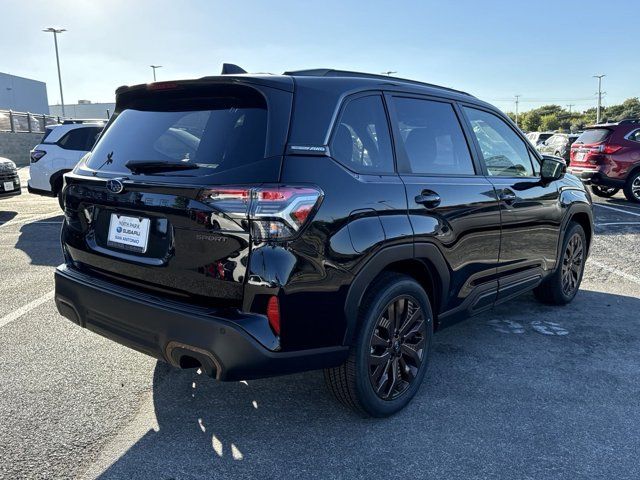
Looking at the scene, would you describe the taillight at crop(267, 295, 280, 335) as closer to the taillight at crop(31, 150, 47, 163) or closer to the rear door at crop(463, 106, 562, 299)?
the rear door at crop(463, 106, 562, 299)

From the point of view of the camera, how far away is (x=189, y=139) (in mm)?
2564

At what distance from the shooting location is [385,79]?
3.09 metres

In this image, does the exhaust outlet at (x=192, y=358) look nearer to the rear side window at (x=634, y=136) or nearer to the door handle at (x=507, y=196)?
the door handle at (x=507, y=196)

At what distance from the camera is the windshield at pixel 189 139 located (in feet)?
7.77

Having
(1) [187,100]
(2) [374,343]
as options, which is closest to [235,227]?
(1) [187,100]

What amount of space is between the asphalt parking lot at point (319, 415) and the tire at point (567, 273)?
19.5 inches

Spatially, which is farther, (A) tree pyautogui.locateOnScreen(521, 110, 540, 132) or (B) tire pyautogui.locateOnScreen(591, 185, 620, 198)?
(A) tree pyautogui.locateOnScreen(521, 110, 540, 132)

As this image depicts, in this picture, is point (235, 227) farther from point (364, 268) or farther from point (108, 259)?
point (108, 259)

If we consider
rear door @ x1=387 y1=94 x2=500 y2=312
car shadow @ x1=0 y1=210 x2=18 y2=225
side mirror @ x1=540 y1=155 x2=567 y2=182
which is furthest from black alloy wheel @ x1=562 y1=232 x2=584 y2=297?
car shadow @ x1=0 y1=210 x2=18 y2=225

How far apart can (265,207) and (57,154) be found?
28.2 ft

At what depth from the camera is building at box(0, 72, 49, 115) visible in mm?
50812

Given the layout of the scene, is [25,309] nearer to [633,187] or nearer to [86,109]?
[633,187]

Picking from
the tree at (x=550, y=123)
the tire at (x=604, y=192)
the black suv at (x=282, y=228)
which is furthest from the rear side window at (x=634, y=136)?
the tree at (x=550, y=123)

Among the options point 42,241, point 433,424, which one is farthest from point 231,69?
point 42,241
